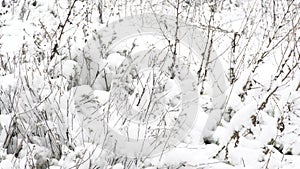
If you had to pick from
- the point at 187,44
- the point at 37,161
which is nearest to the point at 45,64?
the point at 37,161

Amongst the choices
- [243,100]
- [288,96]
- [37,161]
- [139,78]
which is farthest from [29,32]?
Answer: [288,96]

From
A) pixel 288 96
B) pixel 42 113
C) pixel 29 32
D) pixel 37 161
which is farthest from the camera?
pixel 29 32

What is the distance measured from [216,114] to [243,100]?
31cm

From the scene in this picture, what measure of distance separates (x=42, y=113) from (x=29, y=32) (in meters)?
1.73

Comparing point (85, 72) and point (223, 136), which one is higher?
point (85, 72)

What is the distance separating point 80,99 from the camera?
303 centimetres

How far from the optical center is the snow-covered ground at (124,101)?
249 centimetres

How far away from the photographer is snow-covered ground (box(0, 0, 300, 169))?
2.49 m

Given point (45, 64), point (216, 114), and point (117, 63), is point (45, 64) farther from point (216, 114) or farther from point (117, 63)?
point (216, 114)

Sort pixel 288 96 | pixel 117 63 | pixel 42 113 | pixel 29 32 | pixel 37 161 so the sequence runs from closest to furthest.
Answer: pixel 37 161, pixel 42 113, pixel 288 96, pixel 117 63, pixel 29 32

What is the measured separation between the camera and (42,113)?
8.47 feet

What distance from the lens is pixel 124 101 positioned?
311cm

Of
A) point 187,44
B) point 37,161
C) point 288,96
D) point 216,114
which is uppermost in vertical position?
point 187,44

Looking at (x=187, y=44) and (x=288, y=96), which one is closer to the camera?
(x=288, y=96)
